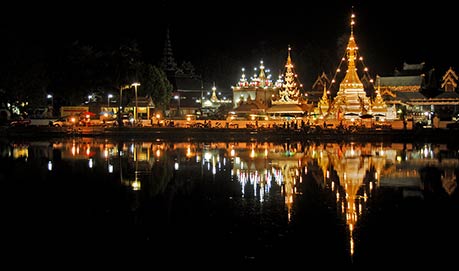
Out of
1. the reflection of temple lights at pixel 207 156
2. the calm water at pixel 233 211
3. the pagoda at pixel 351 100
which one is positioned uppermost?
the pagoda at pixel 351 100

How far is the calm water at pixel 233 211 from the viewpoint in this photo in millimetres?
9648

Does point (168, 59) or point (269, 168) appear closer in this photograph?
point (269, 168)

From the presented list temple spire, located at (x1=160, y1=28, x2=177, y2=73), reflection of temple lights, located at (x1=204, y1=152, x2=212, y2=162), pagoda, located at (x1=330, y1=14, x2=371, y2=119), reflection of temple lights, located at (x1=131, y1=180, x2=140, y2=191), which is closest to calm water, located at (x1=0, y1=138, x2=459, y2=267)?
reflection of temple lights, located at (x1=131, y1=180, x2=140, y2=191)

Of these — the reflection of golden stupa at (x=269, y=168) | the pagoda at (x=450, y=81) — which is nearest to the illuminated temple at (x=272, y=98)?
the pagoda at (x=450, y=81)

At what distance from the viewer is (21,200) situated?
564 inches

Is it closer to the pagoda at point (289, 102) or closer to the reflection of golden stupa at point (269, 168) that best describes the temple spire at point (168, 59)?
the pagoda at point (289, 102)

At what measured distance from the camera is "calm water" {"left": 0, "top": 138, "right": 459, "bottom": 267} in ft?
31.7

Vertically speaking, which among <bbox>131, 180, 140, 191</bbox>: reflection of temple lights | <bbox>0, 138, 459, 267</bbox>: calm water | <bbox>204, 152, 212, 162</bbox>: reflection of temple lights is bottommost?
<bbox>0, 138, 459, 267</bbox>: calm water

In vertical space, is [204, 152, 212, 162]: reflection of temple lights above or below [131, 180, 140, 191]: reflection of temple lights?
above

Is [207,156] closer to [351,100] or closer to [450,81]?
[351,100]

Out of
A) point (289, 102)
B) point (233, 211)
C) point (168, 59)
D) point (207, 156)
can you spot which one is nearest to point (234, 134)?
point (289, 102)

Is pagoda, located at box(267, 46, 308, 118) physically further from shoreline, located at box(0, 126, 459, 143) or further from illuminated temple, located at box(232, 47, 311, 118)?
shoreline, located at box(0, 126, 459, 143)

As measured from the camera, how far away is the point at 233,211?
12828 millimetres

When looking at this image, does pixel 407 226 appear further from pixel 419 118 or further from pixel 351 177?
pixel 419 118
